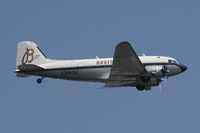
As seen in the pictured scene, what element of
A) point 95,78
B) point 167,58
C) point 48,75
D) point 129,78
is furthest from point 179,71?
point 48,75

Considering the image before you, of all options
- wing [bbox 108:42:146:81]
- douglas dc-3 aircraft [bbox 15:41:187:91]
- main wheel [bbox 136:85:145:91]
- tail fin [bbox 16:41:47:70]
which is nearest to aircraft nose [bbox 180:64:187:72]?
douglas dc-3 aircraft [bbox 15:41:187:91]

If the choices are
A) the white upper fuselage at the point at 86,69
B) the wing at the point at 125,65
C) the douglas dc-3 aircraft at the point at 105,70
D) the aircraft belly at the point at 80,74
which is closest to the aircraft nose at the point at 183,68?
the douglas dc-3 aircraft at the point at 105,70

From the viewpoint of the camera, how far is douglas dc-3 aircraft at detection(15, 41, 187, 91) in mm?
48438

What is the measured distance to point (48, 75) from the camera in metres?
49.9

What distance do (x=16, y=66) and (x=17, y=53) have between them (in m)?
1.61

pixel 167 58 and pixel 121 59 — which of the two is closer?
pixel 121 59

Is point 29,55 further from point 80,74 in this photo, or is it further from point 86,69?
point 86,69

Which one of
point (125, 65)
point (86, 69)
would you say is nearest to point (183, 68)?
point (125, 65)

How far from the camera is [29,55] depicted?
51.9 m

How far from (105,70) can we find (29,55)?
9.13 meters

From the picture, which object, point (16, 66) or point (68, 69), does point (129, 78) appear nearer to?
point (68, 69)

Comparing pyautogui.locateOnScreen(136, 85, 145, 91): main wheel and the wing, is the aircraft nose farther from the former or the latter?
the wing

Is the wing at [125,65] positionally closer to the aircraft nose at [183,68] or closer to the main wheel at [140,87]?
the main wheel at [140,87]

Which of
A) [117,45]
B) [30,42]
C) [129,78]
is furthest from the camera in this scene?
[30,42]
